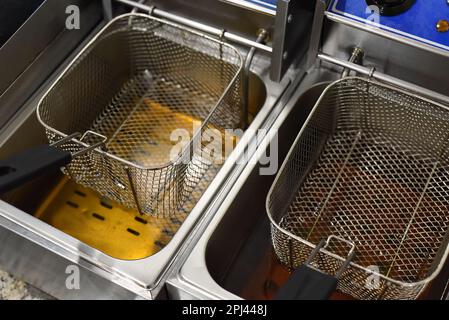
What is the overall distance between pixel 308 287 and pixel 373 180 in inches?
16.6

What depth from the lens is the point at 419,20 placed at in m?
1.04

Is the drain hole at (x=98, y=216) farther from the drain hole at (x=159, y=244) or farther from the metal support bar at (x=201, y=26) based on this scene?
the metal support bar at (x=201, y=26)

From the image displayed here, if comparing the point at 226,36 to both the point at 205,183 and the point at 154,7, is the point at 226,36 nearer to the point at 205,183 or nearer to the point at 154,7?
the point at 154,7

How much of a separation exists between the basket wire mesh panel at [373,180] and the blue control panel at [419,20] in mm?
100

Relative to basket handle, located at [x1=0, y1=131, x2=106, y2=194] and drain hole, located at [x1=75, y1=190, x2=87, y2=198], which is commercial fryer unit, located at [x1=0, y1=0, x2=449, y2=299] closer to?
drain hole, located at [x1=75, y1=190, x2=87, y2=198]

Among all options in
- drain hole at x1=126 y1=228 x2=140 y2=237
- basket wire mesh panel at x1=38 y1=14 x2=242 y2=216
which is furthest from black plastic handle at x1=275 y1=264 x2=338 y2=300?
drain hole at x1=126 y1=228 x2=140 y2=237

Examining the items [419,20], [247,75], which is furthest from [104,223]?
[419,20]

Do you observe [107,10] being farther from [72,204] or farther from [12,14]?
[72,204]

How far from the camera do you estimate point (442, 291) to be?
111cm

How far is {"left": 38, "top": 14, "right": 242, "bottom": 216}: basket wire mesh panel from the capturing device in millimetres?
1106

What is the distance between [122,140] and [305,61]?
40 cm

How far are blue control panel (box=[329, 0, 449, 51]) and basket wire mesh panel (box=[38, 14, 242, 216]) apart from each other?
0.80 feet

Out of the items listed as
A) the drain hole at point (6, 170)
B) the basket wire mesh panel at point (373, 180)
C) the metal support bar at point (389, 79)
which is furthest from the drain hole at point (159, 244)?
the metal support bar at point (389, 79)

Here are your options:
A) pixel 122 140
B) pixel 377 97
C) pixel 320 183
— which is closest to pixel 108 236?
pixel 122 140
